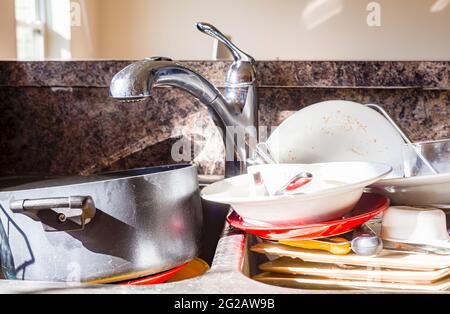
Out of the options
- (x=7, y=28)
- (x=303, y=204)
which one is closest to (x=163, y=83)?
(x=303, y=204)

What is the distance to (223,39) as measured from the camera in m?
0.72

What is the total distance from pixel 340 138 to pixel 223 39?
0.76 feet

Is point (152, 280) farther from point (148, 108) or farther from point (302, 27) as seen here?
point (302, 27)

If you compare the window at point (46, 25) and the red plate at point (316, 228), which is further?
the window at point (46, 25)

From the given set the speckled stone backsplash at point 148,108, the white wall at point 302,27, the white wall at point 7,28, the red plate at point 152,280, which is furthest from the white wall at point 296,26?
the red plate at point 152,280

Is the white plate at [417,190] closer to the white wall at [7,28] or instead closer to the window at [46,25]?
the white wall at [7,28]

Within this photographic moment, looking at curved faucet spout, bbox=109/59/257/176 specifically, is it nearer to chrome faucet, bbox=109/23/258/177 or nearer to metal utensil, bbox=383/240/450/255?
chrome faucet, bbox=109/23/258/177

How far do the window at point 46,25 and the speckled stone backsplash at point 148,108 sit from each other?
74.9 inches

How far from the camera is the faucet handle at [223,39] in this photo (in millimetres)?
705

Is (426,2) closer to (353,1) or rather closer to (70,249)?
(353,1)

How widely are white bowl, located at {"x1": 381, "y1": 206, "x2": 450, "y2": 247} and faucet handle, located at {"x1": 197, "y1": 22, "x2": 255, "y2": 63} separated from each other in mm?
341

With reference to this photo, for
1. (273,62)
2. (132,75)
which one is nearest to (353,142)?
(273,62)

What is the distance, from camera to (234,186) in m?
0.63

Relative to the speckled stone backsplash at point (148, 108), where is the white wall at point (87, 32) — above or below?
above
